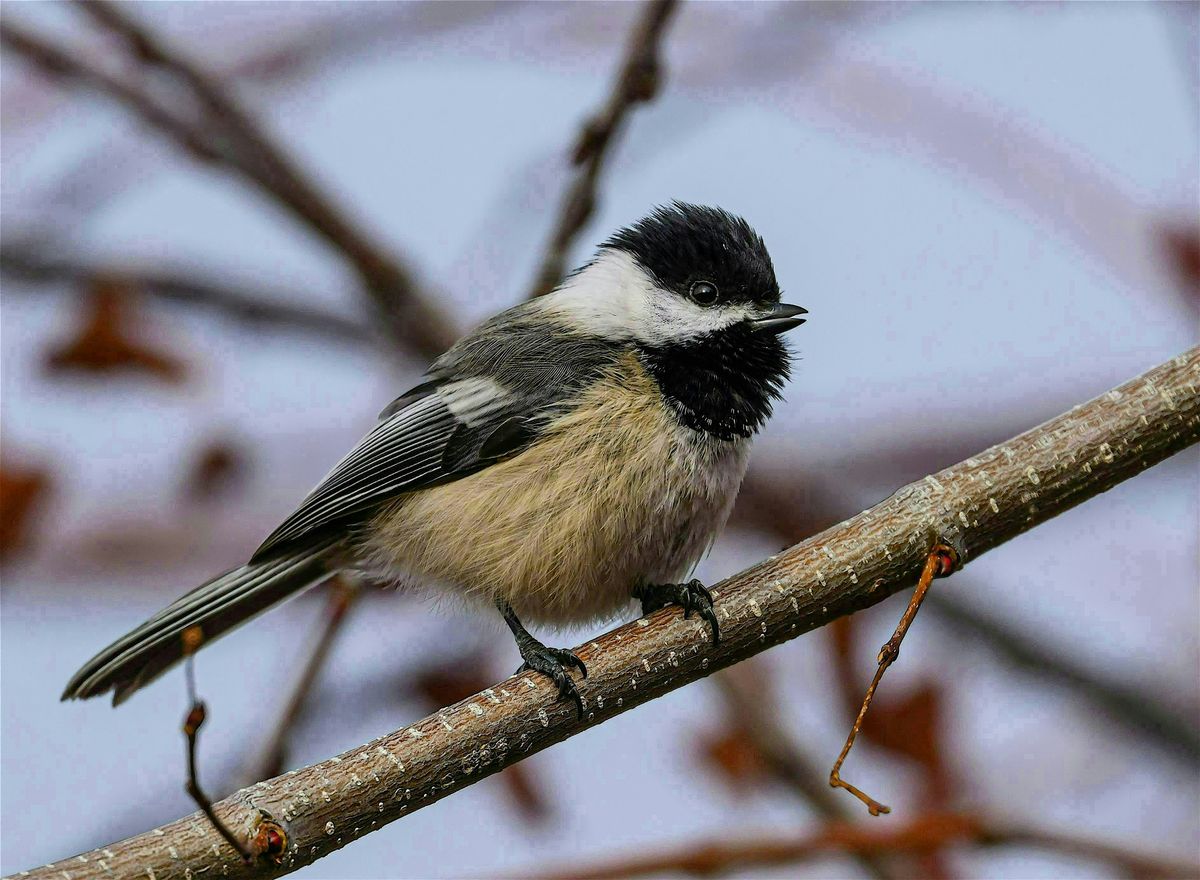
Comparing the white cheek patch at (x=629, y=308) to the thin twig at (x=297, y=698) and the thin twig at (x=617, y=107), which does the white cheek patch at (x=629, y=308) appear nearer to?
the thin twig at (x=617, y=107)

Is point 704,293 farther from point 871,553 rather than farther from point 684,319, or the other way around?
point 871,553

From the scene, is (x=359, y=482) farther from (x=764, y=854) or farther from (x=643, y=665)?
(x=764, y=854)

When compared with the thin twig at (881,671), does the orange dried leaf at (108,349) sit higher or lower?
higher

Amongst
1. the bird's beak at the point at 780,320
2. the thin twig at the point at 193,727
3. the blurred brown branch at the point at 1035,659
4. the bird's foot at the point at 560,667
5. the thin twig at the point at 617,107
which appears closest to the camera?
the thin twig at the point at 193,727

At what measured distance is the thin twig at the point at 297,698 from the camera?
2035mm

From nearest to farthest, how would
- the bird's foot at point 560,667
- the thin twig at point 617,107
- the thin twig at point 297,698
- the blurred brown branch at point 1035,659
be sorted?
1. the bird's foot at point 560,667
2. the thin twig at point 297,698
3. the thin twig at point 617,107
4. the blurred brown branch at point 1035,659

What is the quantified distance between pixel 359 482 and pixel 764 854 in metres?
1.07

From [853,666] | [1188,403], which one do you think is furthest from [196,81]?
[1188,403]

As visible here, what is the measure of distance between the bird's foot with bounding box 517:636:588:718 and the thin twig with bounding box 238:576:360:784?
0.42m

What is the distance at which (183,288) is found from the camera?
2881mm

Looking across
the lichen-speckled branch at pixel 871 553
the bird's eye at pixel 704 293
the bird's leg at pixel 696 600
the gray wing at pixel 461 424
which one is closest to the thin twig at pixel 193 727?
the lichen-speckled branch at pixel 871 553

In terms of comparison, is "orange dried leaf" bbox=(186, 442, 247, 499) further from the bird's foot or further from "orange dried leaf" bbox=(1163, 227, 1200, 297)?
"orange dried leaf" bbox=(1163, 227, 1200, 297)

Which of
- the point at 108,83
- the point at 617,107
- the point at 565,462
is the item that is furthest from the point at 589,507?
the point at 108,83

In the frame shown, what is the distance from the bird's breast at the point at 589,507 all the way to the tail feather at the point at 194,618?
1.06 feet
